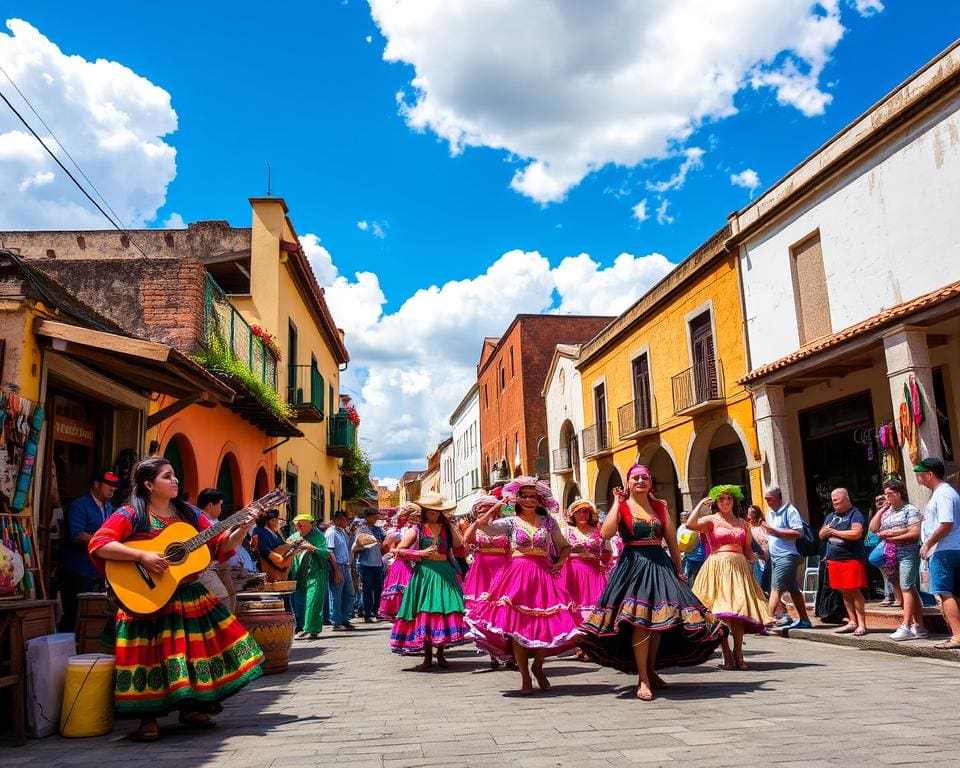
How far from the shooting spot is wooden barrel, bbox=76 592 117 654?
607cm

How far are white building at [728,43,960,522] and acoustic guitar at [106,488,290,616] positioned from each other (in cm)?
876

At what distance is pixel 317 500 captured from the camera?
23.3 meters

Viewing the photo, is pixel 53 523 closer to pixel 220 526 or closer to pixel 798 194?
pixel 220 526

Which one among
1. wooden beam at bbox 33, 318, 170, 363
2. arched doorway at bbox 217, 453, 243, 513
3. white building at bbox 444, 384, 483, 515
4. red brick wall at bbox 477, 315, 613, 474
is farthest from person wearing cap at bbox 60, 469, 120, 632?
white building at bbox 444, 384, 483, 515

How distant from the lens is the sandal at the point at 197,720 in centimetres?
520

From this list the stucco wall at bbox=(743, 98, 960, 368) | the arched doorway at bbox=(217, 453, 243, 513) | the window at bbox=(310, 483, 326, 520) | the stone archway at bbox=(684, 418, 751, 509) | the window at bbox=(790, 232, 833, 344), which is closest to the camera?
the stucco wall at bbox=(743, 98, 960, 368)

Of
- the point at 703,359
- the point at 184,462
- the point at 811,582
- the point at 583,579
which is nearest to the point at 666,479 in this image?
the point at 703,359

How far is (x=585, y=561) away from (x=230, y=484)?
8158mm

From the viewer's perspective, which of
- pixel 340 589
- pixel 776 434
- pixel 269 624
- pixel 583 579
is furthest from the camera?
pixel 776 434

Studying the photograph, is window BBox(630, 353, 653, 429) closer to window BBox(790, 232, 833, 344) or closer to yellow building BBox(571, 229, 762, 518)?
yellow building BBox(571, 229, 762, 518)

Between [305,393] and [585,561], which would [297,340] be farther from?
[585,561]

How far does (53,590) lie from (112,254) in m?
11.9

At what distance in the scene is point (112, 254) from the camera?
17953 millimetres

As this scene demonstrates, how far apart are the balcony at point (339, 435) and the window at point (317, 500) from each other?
4.73ft
